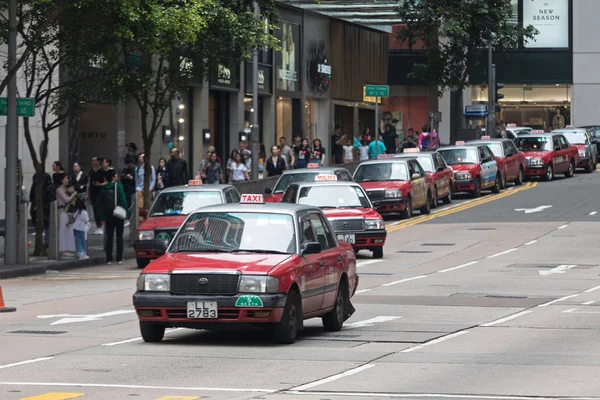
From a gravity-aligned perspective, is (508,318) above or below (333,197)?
below

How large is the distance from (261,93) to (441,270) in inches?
1112

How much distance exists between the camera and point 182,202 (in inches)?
1102

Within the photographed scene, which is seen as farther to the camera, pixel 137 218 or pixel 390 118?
pixel 390 118

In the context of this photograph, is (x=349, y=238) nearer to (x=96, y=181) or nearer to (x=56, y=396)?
(x=96, y=181)

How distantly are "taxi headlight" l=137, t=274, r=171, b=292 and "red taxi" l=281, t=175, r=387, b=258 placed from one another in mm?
12963

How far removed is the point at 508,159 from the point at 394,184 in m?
12.1

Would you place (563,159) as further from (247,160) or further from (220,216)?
(220,216)

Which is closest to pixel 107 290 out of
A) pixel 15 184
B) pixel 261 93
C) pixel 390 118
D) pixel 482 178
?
pixel 15 184

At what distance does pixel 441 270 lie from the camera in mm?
26266

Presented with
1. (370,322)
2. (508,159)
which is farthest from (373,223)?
(508,159)

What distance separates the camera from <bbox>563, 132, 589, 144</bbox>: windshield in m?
55.8

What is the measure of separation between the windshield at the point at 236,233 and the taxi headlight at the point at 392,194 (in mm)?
21656

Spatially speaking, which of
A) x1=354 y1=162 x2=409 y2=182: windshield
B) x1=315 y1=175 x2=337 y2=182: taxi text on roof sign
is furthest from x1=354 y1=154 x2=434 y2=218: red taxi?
x1=315 y1=175 x2=337 y2=182: taxi text on roof sign

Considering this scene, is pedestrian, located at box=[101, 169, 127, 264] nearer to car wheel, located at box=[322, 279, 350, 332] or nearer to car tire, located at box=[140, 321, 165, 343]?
car wheel, located at box=[322, 279, 350, 332]
